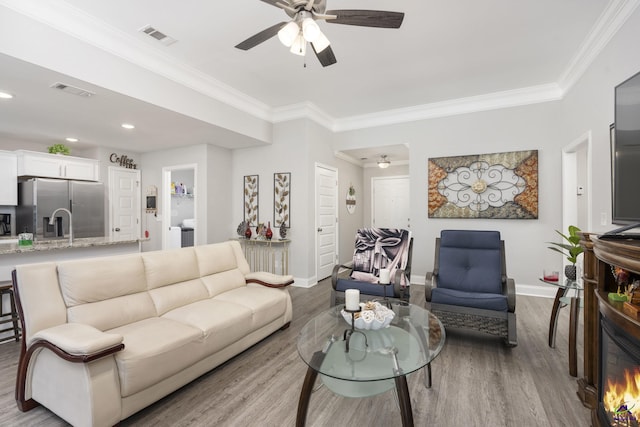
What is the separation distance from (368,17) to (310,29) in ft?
1.32

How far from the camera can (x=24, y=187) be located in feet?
16.1

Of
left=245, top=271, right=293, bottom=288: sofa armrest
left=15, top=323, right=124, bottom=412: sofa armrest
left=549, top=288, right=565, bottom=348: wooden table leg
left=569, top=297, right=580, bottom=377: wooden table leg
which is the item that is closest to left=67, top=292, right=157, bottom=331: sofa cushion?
left=15, top=323, right=124, bottom=412: sofa armrest

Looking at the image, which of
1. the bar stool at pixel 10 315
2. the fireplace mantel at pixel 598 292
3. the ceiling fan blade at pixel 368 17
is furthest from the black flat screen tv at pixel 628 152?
the bar stool at pixel 10 315

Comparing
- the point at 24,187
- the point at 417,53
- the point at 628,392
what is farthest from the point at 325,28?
the point at 24,187

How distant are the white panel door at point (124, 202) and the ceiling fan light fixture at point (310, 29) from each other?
5.58 metres

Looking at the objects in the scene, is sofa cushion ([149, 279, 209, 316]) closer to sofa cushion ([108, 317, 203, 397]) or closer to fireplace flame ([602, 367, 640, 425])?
sofa cushion ([108, 317, 203, 397])

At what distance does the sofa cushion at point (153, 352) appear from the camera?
1686 mm

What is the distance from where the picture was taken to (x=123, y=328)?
210 cm

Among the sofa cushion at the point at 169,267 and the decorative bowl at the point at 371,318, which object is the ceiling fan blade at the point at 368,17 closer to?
the decorative bowl at the point at 371,318

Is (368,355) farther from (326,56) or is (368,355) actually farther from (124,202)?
(124,202)

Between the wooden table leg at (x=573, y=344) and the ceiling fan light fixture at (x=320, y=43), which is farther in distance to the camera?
the wooden table leg at (x=573, y=344)

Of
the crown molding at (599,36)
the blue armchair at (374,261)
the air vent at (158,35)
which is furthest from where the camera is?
the blue armchair at (374,261)

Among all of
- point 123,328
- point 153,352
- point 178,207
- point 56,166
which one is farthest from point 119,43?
point 178,207

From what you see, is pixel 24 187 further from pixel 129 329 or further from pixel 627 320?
pixel 627 320
